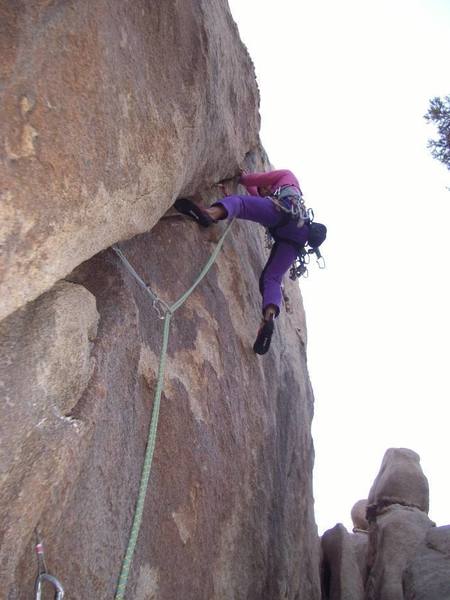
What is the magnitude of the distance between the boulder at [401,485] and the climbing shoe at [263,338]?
7527 millimetres

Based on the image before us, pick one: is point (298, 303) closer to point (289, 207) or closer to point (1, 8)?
point (289, 207)

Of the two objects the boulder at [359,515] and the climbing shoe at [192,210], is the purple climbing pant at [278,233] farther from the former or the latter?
the boulder at [359,515]

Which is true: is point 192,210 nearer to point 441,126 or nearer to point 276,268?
point 276,268

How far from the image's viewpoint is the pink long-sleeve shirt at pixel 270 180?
22.7 ft

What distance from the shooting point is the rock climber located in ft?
19.7

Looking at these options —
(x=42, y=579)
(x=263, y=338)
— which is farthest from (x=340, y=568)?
(x=42, y=579)

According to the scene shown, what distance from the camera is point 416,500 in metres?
11.9

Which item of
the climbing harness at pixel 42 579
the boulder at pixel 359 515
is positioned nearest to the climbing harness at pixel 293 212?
the climbing harness at pixel 42 579

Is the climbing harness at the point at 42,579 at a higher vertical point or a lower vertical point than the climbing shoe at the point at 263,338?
lower

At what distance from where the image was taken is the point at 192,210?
5.40m

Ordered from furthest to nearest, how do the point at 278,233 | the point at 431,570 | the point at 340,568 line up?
the point at 340,568 < the point at 431,570 < the point at 278,233

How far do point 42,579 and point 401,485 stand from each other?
10884 millimetres

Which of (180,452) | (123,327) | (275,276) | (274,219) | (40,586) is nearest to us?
(40,586)

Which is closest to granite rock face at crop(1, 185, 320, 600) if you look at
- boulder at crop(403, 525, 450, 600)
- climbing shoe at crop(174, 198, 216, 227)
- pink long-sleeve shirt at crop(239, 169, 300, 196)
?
climbing shoe at crop(174, 198, 216, 227)
